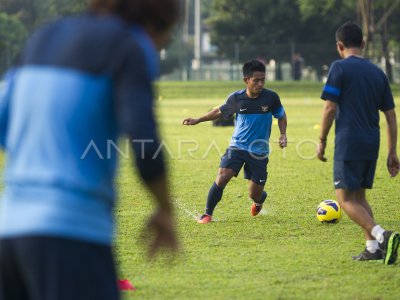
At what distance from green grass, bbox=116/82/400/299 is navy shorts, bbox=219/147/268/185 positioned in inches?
17.2

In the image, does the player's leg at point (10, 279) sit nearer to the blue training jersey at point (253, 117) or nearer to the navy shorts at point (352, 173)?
the navy shorts at point (352, 173)

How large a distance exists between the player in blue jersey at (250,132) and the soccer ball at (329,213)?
693 mm

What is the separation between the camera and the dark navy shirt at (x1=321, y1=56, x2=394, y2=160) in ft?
23.2

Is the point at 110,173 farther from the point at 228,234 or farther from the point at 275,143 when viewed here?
the point at 275,143

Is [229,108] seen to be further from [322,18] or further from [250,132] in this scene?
[322,18]

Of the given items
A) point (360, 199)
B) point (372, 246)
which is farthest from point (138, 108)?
point (372, 246)

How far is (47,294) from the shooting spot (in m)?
3.20

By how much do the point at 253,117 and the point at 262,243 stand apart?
1870 millimetres

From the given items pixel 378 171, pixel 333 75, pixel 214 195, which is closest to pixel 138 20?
pixel 333 75

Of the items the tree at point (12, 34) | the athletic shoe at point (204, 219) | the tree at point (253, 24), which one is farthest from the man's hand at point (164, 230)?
the tree at point (253, 24)

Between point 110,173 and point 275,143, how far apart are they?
16674mm

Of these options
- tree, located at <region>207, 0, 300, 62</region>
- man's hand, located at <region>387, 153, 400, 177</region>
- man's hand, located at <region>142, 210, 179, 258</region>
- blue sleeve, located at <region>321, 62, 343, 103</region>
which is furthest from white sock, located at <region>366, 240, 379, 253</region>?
tree, located at <region>207, 0, 300, 62</region>

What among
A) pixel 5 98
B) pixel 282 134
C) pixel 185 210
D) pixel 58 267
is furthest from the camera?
pixel 185 210

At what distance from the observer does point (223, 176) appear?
9.73 meters
